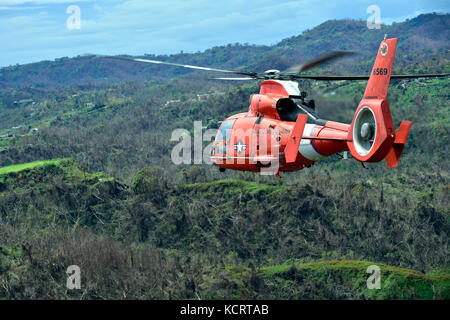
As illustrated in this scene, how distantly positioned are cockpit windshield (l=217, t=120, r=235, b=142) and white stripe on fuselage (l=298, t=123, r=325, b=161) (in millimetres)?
5927

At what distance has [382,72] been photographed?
72.6ft

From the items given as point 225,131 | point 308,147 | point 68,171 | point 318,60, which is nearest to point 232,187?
point 68,171

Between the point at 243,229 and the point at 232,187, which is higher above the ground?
the point at 232,187

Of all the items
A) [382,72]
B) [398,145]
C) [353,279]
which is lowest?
[353,279]

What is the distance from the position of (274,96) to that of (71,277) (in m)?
32.2

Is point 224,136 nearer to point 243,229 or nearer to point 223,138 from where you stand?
point 223,138

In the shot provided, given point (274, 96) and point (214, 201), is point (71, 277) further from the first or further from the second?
point (274, 96)

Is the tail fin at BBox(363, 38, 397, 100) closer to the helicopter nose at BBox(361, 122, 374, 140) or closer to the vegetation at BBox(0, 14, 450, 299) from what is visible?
the helicopter nose at BBox(361, 122, 374, 140)

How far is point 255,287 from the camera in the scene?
165 feet

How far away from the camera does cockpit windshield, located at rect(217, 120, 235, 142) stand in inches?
1235

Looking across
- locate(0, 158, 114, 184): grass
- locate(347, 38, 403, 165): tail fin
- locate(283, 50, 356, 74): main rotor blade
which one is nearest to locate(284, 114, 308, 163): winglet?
locate(347, 38, 403, 165): tail fin

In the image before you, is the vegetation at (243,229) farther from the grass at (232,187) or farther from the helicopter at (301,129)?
the helicopter at (301,129)

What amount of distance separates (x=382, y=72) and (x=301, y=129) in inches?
167
